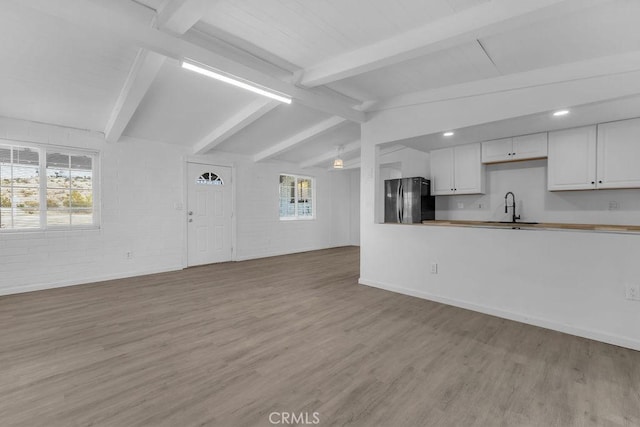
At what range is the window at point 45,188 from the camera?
14.1ft

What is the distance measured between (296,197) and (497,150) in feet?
16.4

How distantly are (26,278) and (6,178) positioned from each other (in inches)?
57.9

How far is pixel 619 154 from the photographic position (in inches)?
143

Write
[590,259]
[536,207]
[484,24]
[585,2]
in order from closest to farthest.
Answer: [585,2] < [484,24] < [590,259] < [536,207]

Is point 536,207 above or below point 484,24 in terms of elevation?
below

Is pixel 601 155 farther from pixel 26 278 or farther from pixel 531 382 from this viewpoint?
pixel 26 278

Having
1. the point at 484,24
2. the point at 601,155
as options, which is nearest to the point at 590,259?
the point at 601,155

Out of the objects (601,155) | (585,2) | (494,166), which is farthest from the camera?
(494,166)

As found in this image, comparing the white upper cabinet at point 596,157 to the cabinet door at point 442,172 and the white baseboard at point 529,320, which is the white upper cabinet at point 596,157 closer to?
the cabinet door at point 442,172

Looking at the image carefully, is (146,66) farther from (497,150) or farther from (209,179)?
(497,150)

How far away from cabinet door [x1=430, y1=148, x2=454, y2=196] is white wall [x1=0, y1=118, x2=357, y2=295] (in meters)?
3.87

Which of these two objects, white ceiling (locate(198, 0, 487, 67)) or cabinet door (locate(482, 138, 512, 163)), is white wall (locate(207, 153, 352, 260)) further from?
cabinet door (locate(482, 138, 512, 163))

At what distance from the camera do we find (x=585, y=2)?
198cm

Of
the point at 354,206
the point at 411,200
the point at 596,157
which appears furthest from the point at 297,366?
the point at 354,206
